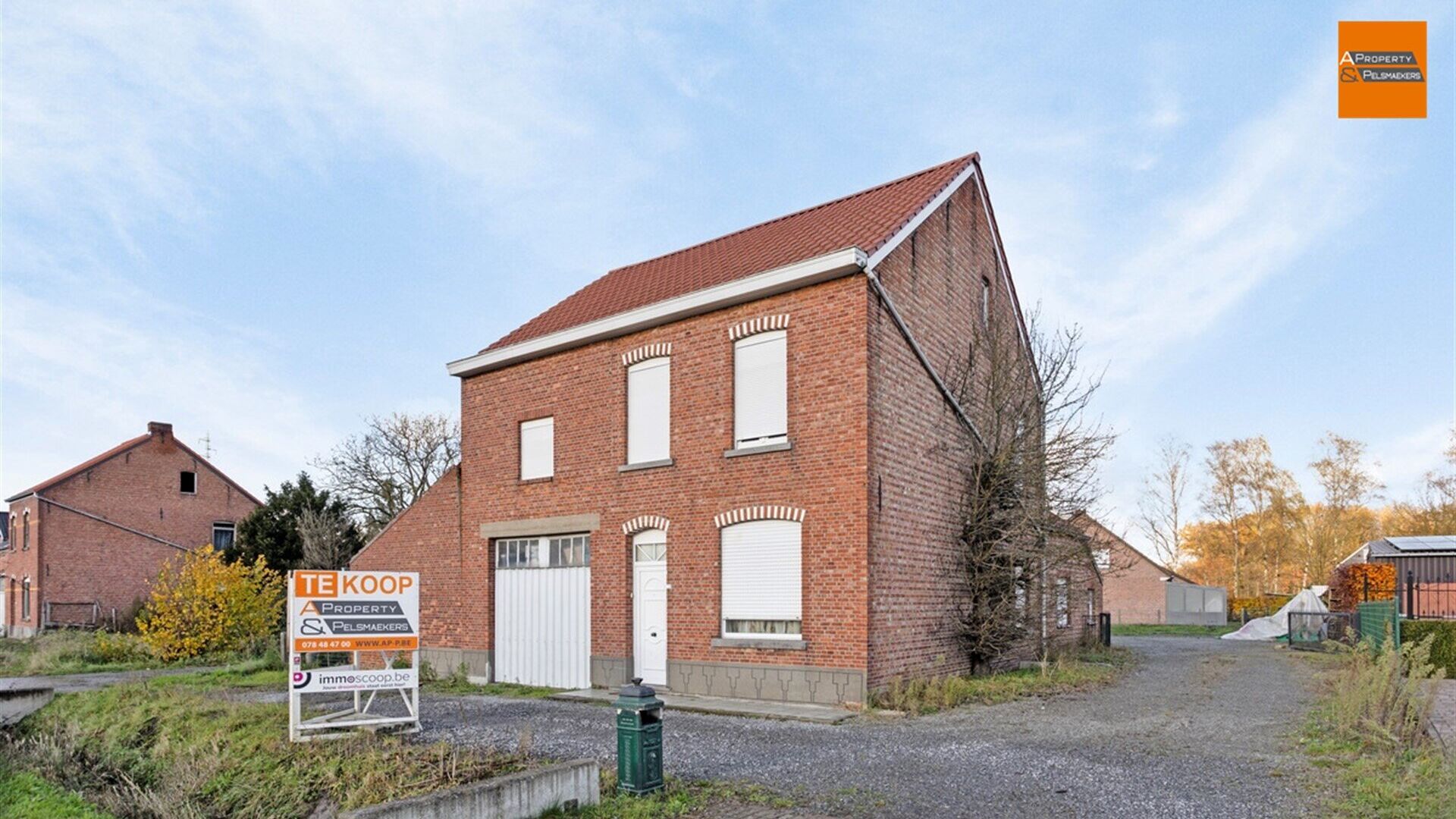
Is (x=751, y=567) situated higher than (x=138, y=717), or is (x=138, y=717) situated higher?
(x=751, y=567)

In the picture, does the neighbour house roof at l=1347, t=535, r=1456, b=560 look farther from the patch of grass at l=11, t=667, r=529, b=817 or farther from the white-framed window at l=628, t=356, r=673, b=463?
the patch of grass at l=11, t=667, r=529, b=817

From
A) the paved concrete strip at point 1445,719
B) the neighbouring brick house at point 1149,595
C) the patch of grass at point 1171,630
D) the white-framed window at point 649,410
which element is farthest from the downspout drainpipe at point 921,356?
the neighbouring brick house at point 1149,595

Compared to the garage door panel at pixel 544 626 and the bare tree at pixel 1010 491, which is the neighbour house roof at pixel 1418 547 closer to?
the bare tree at pixel 1010 491

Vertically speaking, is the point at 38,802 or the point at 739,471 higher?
the point at 739,471

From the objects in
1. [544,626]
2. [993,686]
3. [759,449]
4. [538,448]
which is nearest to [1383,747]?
[993,686]

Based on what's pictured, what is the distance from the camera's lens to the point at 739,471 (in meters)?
14.9

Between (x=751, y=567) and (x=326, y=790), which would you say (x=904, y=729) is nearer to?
(x=751, y=567)

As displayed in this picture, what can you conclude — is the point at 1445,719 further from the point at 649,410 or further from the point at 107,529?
the point at 107,529

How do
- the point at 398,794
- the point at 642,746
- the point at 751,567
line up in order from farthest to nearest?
the point at 751,567, the point at 642,746, the point at 398,794

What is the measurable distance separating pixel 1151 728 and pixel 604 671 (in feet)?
27.5

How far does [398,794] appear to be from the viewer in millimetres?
7664

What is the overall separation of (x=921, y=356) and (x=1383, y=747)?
7.80 meters

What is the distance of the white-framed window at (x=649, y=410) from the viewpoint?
638 inches

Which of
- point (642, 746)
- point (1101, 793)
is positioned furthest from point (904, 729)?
point (642, 746)
